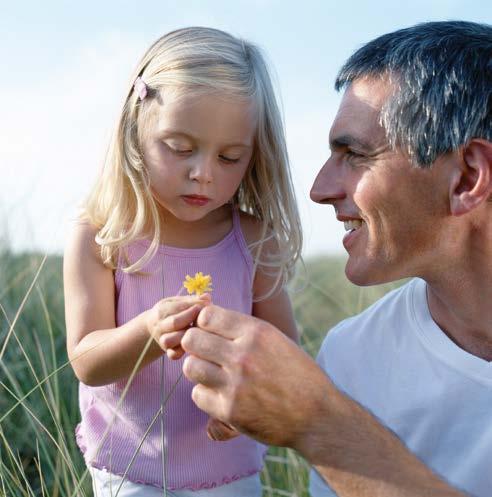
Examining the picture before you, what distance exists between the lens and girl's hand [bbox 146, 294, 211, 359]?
2.01m

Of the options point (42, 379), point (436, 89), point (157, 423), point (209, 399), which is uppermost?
Result: point (436, 89)

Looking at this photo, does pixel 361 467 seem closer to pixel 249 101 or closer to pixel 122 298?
pixel 122 298

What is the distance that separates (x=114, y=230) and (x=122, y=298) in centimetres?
22

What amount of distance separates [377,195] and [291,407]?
0.80 meters

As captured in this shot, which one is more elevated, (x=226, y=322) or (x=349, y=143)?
(x=349, y=143)

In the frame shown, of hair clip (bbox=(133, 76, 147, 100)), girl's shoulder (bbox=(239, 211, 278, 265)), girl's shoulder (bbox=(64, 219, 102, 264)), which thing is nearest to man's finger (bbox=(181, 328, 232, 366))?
girl's shoulder (bbox=(64, 219, 102, 264))

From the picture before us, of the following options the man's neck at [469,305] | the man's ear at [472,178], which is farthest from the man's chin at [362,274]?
the man's ear at [472,178]

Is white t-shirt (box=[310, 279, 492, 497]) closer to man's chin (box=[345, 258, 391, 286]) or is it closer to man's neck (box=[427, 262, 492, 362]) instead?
man's neck (box=[427, 262, 492, 362])

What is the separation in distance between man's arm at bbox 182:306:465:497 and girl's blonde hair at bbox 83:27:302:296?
0.84 meters

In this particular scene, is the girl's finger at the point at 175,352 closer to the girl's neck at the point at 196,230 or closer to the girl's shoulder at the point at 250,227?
the girl's neck at the point at 196,230

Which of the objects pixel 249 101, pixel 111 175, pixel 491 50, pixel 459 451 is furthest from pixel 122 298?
pixel 491 50

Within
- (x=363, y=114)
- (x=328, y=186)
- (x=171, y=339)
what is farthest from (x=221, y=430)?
(x=363, y=114)

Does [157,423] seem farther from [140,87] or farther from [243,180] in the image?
[140,87]

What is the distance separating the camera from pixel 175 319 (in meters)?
2.02
